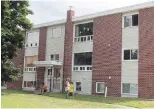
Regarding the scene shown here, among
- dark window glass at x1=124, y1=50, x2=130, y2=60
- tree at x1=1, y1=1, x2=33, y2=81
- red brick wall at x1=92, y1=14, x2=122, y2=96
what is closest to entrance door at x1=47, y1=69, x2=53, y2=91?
red brick wall at x1=92, y1=14, x2=122, y2=96

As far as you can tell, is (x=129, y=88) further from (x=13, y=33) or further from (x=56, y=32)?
(x=56, y=32)

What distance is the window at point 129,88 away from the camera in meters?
25.7

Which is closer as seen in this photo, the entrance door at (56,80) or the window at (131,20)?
the window at (131,20)

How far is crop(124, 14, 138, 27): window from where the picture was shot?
1043 inches

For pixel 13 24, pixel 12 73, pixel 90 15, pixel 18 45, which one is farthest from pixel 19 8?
pixel 90 15

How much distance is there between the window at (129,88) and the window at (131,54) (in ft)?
7.03

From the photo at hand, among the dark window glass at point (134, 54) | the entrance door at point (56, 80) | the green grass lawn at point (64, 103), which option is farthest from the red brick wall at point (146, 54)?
the entrance door at point (56, 80)

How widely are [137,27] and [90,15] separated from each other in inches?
204

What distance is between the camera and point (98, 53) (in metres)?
28.7

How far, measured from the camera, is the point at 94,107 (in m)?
17.3

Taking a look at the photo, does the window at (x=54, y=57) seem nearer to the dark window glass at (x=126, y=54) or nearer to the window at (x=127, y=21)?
the dark window glass at (x=126, y=54)

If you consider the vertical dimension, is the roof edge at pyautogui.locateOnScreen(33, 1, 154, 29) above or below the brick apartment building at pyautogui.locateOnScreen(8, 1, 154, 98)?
above

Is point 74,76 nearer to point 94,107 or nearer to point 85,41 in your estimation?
point 85,41

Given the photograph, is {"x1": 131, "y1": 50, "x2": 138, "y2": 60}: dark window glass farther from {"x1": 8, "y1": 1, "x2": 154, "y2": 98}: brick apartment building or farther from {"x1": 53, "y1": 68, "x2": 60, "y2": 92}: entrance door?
{"x1": 53, "y1": 68, "x2": 60, "y2": 92}: entrance door
